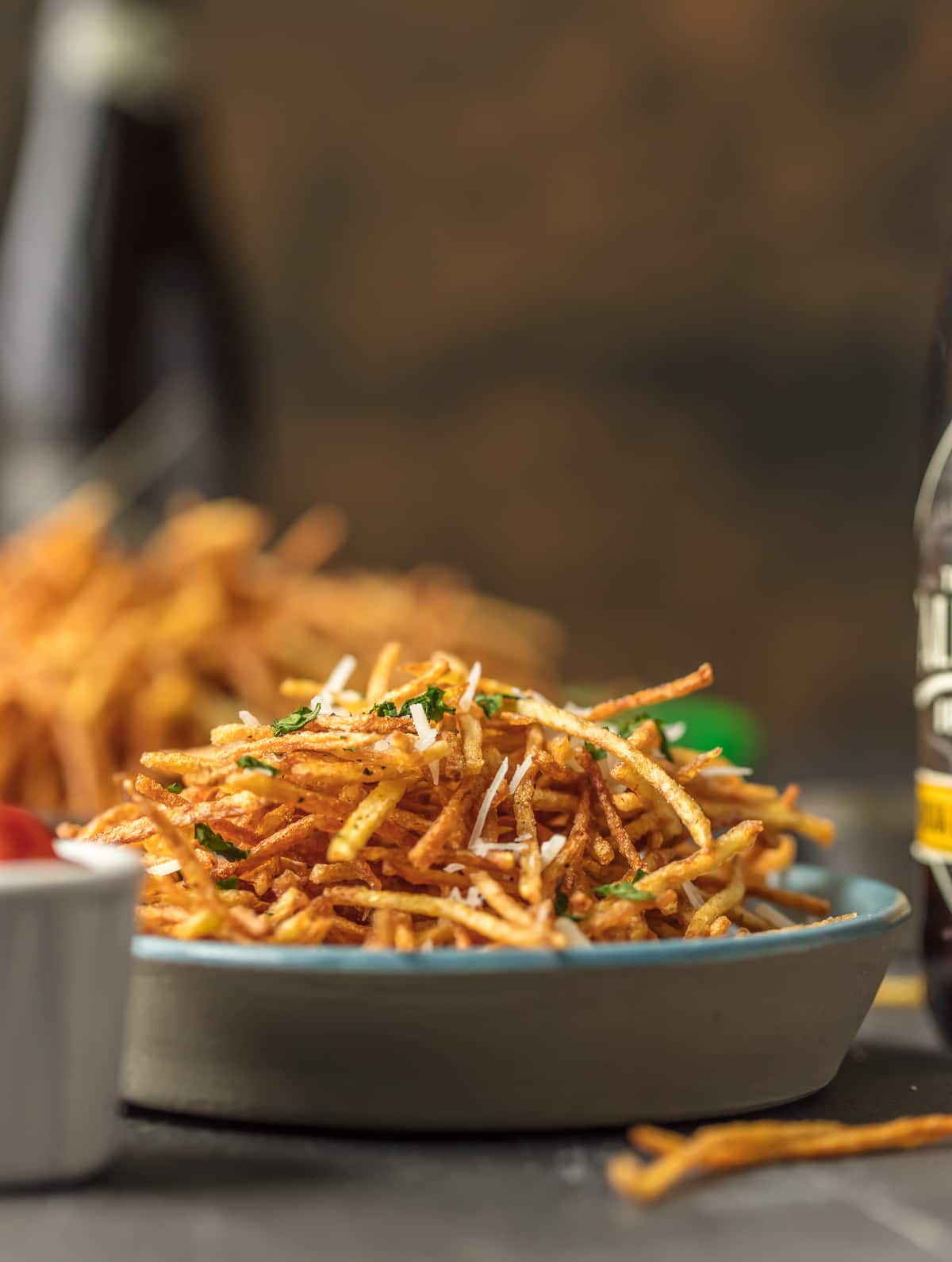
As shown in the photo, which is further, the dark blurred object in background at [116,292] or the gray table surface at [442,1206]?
the dark blurred object in background at [116,292]

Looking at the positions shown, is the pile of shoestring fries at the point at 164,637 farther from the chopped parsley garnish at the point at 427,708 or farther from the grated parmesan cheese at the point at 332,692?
the chopped parsley garnish at the point at 427,708

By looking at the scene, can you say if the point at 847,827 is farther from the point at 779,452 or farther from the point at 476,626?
the point at 779,452

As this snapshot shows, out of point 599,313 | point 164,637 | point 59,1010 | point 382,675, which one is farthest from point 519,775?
point 599,313

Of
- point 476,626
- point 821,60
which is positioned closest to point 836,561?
point 821,60

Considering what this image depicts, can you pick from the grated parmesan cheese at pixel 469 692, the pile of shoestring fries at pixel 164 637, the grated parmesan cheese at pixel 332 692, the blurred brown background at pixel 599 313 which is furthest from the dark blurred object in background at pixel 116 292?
the grated parmesan cheese at pixel 469 692

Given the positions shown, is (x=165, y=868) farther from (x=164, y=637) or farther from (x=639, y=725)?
(x=164, y=637)

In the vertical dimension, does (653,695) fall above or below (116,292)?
below
